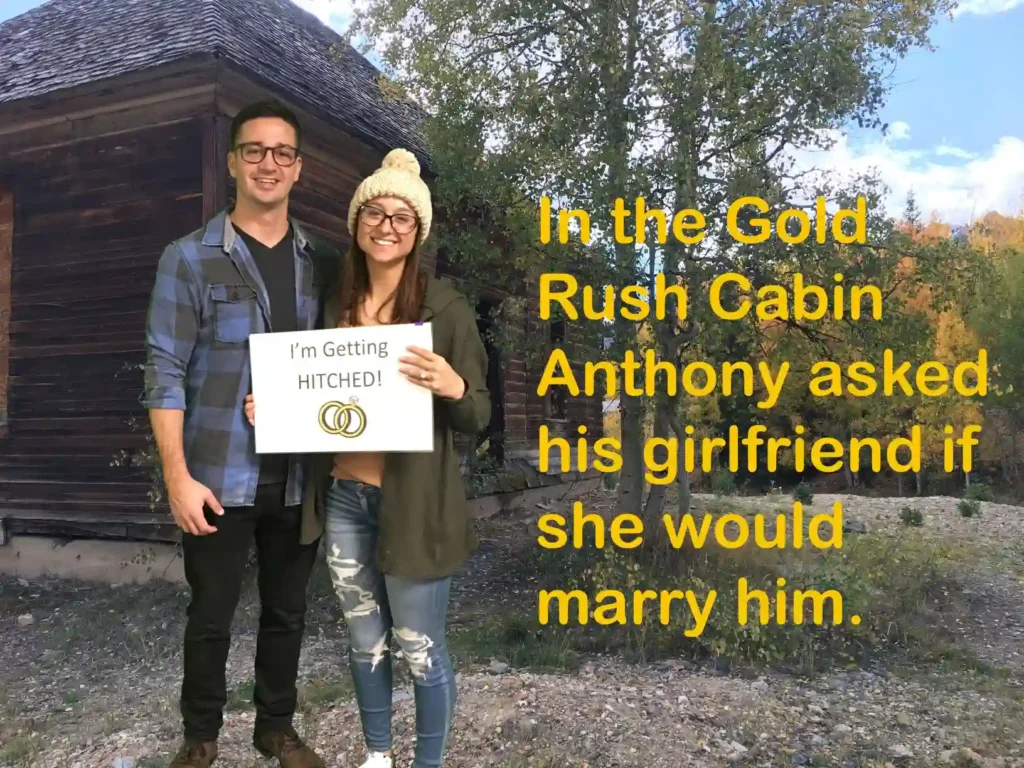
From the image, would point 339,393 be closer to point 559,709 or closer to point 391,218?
point 391,218

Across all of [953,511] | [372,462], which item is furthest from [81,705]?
[953,511]

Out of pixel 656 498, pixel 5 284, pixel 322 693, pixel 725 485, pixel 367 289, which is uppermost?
pixel 5 284

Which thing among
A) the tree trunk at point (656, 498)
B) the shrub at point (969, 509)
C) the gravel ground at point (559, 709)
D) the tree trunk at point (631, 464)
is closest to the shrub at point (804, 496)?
the shrub at point (969, 509)

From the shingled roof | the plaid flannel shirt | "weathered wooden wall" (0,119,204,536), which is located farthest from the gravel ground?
the shingled roof

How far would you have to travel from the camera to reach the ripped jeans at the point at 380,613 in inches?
86.7

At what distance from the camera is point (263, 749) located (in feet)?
8.38

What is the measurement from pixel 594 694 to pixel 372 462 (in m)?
2.12

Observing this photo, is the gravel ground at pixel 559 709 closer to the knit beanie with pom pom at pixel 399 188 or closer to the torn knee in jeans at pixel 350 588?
the torn knee in jeans at pixel 350 588

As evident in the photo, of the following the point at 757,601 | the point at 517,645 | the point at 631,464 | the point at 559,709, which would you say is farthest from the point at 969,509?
the point at 559,709

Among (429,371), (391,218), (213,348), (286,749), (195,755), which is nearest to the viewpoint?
(429,371)

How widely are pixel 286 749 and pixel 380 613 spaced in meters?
0.66

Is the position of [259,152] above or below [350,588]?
above

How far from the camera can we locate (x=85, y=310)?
7.03 meters

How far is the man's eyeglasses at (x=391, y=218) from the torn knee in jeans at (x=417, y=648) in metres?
1.15
